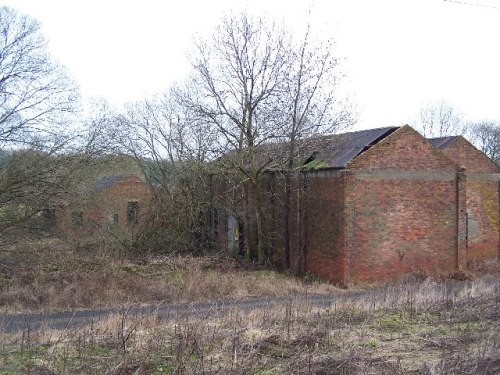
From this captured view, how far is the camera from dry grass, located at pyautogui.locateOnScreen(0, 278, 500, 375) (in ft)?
23.2

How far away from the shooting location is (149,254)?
21391 millimetres

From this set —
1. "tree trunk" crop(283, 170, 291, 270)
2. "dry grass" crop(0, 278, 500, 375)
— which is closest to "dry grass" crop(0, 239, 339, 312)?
"tree trunk" crop(283, 170, 291, 270)

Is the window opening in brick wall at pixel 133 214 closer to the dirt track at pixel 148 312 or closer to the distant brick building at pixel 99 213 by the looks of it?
the distant brick building at pixel 99 213

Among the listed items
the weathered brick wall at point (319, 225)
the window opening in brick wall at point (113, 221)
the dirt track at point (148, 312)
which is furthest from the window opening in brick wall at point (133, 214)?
the dirt track at point (148, 312)

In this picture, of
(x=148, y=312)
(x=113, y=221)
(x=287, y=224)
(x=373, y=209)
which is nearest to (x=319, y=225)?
(x=287, y=224)

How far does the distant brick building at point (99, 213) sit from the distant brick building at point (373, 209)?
493 cm

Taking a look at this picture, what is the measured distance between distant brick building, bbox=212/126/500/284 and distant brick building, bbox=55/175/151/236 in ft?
16.2

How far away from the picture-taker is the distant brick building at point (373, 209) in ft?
62.5

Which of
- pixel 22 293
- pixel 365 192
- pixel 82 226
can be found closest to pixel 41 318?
pixel 22 293

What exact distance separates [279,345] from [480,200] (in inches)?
774

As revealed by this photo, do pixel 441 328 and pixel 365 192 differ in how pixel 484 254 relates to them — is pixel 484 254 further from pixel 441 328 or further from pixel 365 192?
pixel 441 328

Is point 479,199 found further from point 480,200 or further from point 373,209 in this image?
point 373,209

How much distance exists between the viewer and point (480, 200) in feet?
83.3

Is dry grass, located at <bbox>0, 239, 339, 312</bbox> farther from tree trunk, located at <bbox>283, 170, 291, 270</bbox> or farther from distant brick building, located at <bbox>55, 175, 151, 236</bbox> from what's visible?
tree trunk, located at <bbox>283, 170, 291, 270</bbox>
